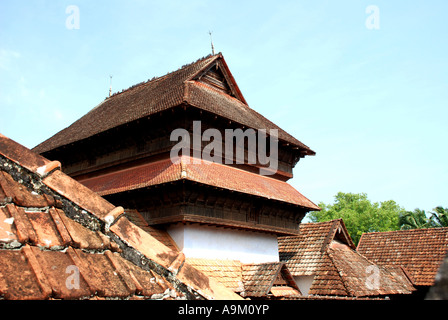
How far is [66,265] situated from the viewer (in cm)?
208

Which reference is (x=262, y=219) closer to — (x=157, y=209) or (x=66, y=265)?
(x=157, y=209)

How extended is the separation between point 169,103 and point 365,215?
1523 inches

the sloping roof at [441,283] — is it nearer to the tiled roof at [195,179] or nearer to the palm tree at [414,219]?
the tiled roof at [195,179]

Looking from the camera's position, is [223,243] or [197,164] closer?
[197,164]

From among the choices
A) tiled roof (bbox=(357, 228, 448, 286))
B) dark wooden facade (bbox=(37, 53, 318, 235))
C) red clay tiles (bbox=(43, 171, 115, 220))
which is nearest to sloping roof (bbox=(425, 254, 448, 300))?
red clay tiles (bbox=(43, 171, 115, 220))

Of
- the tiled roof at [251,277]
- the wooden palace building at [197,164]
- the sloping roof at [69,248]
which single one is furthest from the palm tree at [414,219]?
the sloping roof at [69,248]

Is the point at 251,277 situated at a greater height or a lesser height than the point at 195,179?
lesser

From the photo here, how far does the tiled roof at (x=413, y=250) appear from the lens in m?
18.7

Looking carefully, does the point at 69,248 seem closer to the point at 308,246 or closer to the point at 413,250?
the point at 308,246

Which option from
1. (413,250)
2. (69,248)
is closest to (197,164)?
(69,248)

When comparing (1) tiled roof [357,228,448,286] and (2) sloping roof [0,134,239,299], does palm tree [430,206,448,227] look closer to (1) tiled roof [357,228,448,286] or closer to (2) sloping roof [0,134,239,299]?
(1) tiled roof [357,228,448,286]

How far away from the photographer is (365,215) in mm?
44562

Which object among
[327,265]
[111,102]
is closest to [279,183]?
[327,265]
